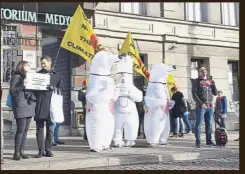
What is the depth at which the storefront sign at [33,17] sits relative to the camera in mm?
13156

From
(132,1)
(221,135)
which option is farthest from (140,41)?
(221,135)

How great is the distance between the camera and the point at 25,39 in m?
13.7

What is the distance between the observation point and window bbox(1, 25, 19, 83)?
1358cm

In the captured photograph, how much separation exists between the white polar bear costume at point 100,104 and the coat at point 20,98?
1.44 m

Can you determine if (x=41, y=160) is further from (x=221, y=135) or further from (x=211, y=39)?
(x=211, y=39)

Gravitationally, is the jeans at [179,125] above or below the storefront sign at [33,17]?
below

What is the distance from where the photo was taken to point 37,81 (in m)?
7.36

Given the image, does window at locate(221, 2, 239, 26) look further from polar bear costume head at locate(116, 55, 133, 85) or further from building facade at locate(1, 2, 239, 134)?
polar bear costume head at locate(116, 55, 133, 85)

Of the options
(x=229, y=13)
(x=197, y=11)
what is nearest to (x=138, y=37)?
(x=197, y=11)

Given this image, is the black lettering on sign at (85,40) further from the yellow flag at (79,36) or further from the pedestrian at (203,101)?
the pedestrian at (203,101)

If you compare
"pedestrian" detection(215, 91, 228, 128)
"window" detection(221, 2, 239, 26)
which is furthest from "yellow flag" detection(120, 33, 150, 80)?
"window" detection(221, 2, 239, 26)

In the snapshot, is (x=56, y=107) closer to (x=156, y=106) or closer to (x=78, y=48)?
(x=78, y=48)

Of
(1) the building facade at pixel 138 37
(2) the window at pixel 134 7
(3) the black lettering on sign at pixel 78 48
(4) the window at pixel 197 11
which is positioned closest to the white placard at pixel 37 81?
(3) the black lettering on sign at pixel 78 48

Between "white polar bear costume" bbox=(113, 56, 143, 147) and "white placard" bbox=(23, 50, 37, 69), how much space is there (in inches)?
205
